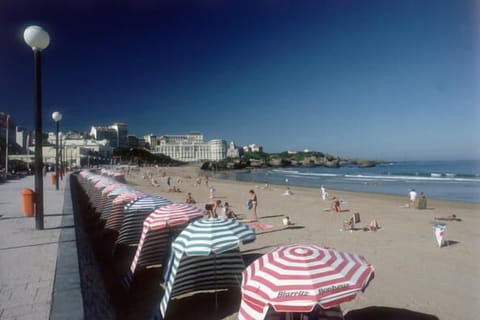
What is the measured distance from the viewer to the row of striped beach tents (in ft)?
11.0

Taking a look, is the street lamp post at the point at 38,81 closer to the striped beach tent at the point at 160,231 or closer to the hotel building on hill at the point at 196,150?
the striped beach tent at the point at 160,231

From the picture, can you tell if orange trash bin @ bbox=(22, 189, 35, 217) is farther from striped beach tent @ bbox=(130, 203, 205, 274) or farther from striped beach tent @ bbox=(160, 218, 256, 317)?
striped beach tent @ bbox=(160, 218, 256, 317)

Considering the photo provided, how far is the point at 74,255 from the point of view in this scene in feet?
13.7

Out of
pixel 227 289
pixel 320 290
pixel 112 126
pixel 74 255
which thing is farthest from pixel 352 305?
pixel 112 126

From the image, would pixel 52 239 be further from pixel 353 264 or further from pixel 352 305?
pixel 352 305

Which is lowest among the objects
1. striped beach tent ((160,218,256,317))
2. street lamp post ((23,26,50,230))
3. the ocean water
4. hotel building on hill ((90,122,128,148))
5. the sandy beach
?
the ocean water

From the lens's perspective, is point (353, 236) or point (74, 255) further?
point (353, 236)

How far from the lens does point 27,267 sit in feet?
13.5

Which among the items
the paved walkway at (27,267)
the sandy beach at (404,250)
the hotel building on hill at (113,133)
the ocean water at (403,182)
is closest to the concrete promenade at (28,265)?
the paved walkway at (27,267)

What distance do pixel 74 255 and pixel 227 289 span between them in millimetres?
2651

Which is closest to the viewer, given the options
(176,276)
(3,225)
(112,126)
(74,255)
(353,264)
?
(353,264)

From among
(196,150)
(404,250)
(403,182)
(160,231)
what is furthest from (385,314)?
(196,150)

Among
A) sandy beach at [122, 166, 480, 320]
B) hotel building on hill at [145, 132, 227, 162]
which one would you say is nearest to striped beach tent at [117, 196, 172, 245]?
sandy beach at [122, 166, 480, 320]

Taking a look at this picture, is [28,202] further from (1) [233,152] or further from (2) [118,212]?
(1) [233,152]
